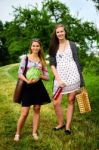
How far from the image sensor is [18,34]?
49.1 metres

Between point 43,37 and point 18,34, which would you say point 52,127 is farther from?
point 18,34

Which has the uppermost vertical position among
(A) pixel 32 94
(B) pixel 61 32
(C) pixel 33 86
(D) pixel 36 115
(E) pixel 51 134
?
(B) pixel 61 32

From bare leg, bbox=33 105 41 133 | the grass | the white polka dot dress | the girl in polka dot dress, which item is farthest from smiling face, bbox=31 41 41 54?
the grass

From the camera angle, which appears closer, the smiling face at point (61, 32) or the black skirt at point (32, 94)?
the black skirt at point (32, 94)

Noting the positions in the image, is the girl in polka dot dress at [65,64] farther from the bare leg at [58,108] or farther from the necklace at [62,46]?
the bare leg at [58,108]

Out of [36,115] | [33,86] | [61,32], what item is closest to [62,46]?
[61,32]

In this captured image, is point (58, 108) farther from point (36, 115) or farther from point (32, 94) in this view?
point (32, 94)

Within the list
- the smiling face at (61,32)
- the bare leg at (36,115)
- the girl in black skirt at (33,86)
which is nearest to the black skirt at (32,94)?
the girl in black skirt at (33,86)

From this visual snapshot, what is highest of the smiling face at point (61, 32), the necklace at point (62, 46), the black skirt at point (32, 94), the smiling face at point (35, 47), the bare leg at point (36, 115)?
the smiling face at point (61, 32)

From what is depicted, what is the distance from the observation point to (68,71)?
9.46 meters

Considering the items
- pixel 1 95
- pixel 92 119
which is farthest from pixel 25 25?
pixel 92 119

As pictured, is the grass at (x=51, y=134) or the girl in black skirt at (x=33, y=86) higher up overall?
the girl in black skirt at (x=33, y=86)

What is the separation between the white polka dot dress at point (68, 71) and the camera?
30.9 feet

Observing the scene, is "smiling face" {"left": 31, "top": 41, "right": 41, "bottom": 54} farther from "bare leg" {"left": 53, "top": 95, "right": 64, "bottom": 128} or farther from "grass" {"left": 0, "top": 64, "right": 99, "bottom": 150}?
"grass" {"left": 0, "top": 64, "right": 99, "bottom": 150}
